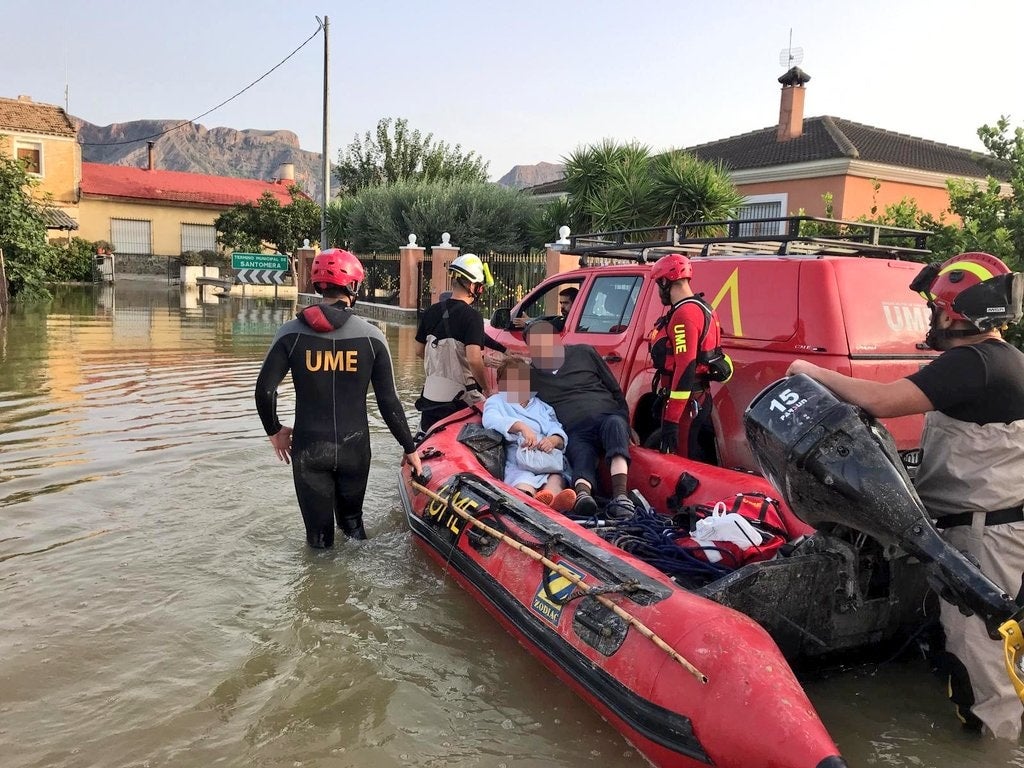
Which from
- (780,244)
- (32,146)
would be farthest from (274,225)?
(780,244)

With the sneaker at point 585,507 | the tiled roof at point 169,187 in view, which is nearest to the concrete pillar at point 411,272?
the sneaker at point 585,507

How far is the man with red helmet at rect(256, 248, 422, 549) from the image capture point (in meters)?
4.51

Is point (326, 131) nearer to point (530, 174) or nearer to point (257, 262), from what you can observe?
point (257, 262)

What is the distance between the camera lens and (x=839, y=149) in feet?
64.2

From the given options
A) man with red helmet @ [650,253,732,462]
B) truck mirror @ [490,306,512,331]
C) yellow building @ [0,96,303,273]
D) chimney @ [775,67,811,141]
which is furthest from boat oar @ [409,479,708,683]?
yellow building @ [0,96,303,273]

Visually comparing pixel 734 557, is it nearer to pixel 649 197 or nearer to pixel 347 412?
pixel 347 412

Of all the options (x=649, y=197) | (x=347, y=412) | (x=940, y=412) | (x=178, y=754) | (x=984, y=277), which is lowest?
(x=178, y=754)

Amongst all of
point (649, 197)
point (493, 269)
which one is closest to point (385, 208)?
point (493, 269)

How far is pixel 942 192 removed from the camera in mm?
20891

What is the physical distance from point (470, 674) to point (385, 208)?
23.7m

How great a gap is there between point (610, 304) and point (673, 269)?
1.22m

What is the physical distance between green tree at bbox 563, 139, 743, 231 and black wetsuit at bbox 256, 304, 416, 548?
13.5 m

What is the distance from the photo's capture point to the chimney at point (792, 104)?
2272 cm

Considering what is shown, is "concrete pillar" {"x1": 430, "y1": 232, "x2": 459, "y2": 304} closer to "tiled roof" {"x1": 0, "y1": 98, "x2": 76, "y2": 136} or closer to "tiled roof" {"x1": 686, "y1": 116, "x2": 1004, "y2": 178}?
"tiled roof" {"x1": 686, "y1": 116, "x2": 1004, "y2": 178}
